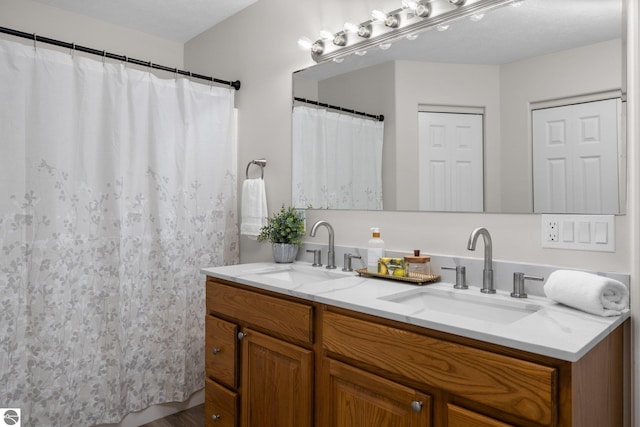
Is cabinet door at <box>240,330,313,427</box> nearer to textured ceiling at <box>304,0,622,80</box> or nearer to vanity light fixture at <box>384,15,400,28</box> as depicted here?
textured ceiling at <box>304,0,622,80</box>

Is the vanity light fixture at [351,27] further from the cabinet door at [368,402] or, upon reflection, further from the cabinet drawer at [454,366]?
the cabinet door at [368,402]

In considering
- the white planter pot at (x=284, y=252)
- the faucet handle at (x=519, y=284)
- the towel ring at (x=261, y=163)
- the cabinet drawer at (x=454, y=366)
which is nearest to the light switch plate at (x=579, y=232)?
the faucet handle at (x=519, y=284)

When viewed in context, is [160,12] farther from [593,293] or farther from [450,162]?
[593,293]

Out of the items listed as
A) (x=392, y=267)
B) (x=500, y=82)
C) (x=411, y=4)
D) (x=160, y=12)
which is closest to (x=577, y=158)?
(x=500, y=82)

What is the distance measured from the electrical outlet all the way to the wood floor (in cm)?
208

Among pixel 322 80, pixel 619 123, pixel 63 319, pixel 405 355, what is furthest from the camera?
pixel 322 80

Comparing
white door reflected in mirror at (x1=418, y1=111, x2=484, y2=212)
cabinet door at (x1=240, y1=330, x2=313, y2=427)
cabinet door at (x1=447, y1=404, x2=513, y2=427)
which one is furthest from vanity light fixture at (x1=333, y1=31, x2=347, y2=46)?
cabinet door at (x1=447, y1=404, x2=513, y2=427)

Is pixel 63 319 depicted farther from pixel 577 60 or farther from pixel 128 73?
pixel 577 60

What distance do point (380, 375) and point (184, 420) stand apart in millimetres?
1694

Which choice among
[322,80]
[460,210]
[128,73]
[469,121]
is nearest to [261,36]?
[322,80]

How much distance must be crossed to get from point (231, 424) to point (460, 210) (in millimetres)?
1333

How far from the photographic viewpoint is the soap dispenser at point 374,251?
184cm

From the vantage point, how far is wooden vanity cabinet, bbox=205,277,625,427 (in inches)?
39.0

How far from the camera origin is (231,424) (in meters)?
1.86
